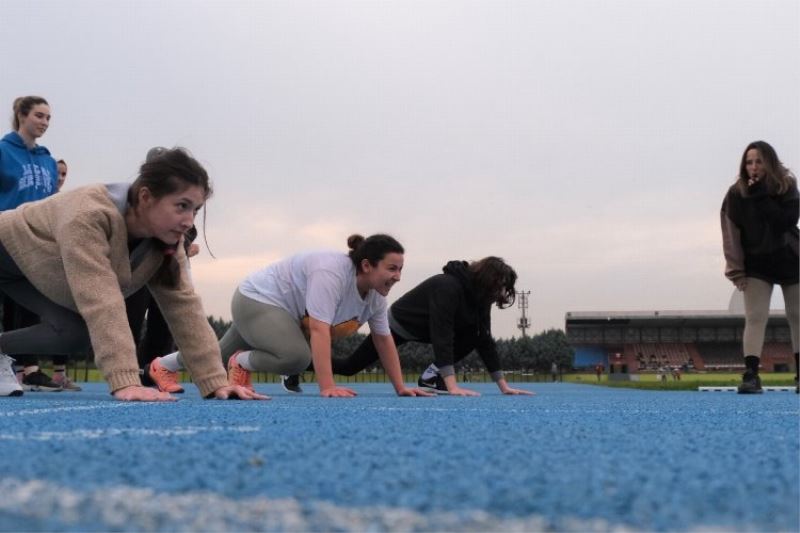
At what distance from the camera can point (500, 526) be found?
3.16 feet

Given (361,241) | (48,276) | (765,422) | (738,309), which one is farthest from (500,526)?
(738,309)

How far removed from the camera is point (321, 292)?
197 inches

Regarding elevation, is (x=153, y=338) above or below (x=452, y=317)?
below

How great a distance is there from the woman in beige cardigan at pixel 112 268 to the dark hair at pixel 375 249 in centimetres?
127

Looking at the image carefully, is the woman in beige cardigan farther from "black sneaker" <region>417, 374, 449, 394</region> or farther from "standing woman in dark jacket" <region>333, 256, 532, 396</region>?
"black sneaker" <region>417, 374, 449, 394</region>

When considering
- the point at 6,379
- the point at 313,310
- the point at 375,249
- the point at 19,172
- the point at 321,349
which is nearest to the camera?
the point at 6,379

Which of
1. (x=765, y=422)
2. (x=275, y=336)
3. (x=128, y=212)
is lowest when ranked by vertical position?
(x=765, y=422)

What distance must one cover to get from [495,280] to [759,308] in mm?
2018

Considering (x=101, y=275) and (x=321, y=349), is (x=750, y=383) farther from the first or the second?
(x=101, y=275)

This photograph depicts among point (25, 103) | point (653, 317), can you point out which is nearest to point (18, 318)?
point (25, 103)

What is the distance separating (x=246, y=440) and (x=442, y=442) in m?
0.41

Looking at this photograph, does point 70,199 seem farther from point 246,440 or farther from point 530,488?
point 530,488

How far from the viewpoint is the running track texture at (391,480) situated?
1.00 metres

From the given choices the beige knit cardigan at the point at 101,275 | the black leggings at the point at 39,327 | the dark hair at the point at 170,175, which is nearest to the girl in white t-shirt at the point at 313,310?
the beige knit cardigan at the point at 101,275
